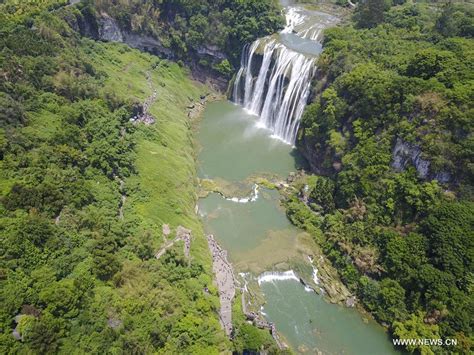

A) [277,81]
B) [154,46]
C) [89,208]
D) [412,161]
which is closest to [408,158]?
[412,161]

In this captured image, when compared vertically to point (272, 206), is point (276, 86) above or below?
above

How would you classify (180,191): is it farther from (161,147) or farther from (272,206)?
(272,206)

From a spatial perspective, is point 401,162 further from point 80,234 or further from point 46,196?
point 46,196

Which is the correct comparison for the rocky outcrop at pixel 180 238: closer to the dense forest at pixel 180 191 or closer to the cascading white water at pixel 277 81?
the dense forest at pixel 180 191

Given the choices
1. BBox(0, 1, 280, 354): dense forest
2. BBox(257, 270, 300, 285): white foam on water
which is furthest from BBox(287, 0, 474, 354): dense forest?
BBox(0, 1, 280, 354): dense forest

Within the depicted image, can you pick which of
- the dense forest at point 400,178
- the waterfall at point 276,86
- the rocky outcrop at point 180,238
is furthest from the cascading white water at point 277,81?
the rocky outcrop at point 180,238

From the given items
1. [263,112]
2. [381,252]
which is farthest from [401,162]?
[263,112]
